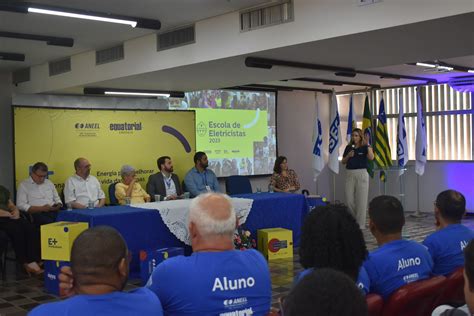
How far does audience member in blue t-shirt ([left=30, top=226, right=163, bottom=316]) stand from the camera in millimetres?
1547

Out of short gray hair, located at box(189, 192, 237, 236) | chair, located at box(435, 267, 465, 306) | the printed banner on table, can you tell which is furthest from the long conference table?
chair, located at box(435, 267, 465, 306)

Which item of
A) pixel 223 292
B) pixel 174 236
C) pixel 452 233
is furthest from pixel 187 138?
pixel 223 292

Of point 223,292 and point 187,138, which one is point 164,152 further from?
point 223,292

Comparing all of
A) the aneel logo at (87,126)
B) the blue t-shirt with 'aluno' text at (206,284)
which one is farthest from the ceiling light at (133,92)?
the blue t-shirt with 'aluno' text at (206,284)

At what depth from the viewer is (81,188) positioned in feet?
23.3

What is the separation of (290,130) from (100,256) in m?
9.71

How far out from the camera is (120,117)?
8445mm

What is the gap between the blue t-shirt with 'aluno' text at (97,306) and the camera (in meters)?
1.54

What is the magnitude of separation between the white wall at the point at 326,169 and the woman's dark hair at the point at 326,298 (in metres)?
9.89

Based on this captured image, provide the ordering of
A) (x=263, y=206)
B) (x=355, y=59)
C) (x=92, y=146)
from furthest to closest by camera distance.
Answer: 1. (x=92, y=146)
2. (x=263, y=206)
3. (x=355, y=59)

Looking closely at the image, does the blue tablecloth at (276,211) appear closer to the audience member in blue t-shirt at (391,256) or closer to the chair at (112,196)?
the chair at (112,196)

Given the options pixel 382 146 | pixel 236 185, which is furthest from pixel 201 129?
pixel 382 146

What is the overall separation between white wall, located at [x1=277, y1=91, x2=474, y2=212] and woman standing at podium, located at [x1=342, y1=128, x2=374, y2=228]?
88.5 inches

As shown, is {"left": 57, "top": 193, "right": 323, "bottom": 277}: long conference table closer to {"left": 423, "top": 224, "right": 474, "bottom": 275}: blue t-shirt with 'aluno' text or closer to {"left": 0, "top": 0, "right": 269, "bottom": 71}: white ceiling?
{"left": 0, "top": 0, "right": 269, "bottom": 71}: white ceiling
